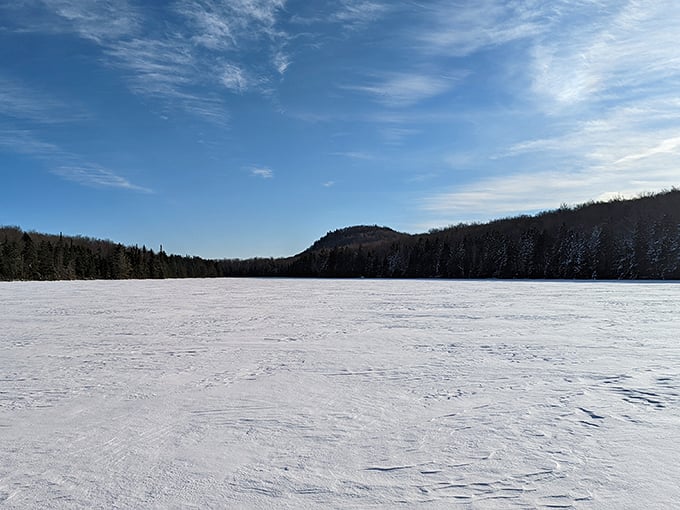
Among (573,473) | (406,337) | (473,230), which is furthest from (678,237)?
(573,473)

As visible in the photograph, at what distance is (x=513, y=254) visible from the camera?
6656cm

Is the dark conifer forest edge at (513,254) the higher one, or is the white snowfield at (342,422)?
the dark conifer forest edge at (513,254)

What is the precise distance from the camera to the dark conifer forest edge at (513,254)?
5297 cm

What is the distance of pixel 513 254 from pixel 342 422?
67067 mm

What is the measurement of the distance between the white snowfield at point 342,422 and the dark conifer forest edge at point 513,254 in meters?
52.1

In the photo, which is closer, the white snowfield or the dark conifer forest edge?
the white snowfield

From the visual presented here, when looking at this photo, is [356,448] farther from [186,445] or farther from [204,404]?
[204,404]

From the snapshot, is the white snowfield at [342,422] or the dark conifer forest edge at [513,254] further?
the dark conifer forest edge at [513,254]

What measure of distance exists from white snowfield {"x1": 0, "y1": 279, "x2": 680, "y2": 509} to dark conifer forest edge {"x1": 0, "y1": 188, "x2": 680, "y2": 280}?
52123 millimetres

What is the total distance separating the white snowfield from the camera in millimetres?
3270

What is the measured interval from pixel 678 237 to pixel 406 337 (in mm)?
54063

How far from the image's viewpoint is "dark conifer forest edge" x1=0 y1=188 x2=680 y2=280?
53.0m

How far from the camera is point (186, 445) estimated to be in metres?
4.12

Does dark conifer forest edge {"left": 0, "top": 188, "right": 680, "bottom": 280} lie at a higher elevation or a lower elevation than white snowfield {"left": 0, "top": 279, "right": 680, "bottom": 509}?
higher
